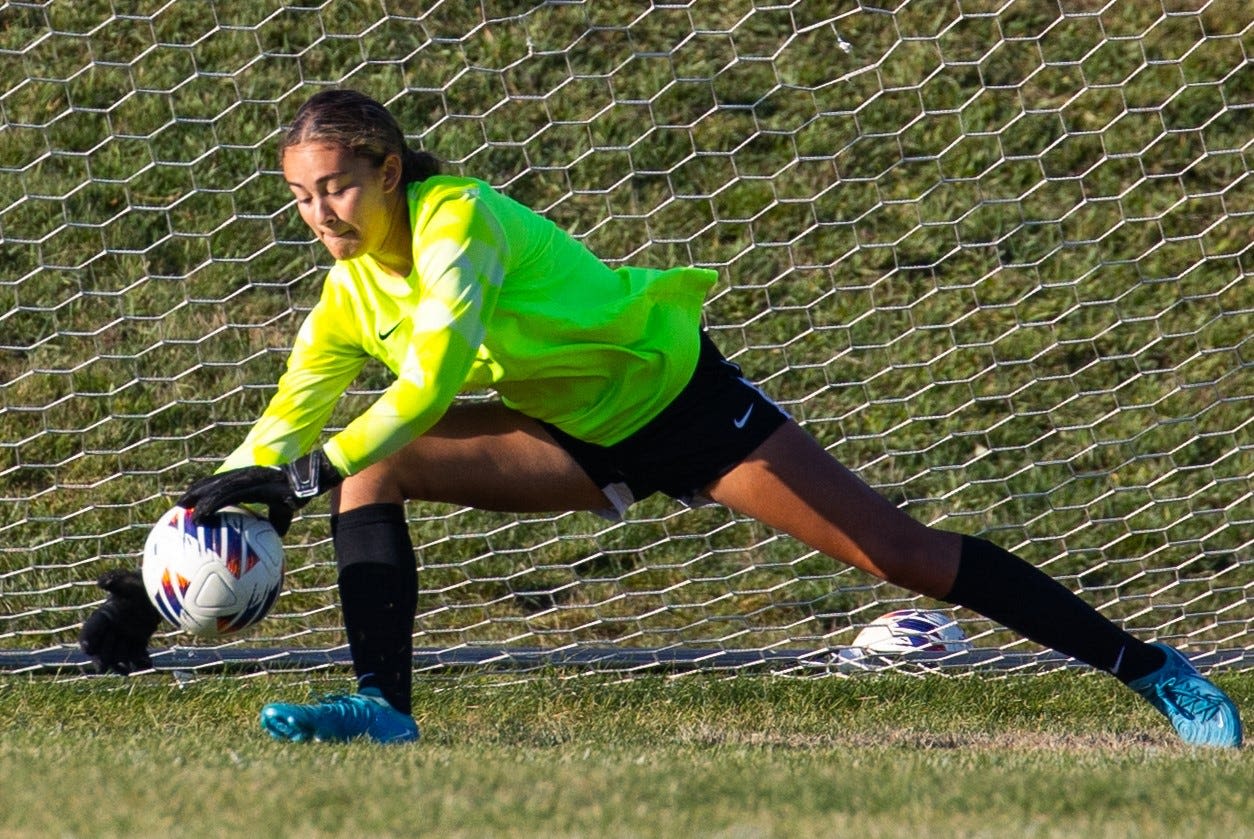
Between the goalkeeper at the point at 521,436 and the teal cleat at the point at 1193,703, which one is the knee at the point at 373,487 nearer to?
the goalkeeper at the point at 521,436

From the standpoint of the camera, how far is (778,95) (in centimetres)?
698

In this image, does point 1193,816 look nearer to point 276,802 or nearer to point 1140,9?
point 276,802

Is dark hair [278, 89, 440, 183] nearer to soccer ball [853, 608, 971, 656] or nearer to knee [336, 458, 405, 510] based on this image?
knee [336, 458, 405, 510]

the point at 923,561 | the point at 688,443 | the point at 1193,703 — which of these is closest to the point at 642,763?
the point at 688,443

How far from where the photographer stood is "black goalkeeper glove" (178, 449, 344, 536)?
3771mm

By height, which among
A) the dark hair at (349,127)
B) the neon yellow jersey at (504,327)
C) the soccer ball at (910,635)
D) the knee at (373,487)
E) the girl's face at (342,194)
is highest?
the dark hair at (349,127)

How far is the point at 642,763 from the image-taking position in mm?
3754

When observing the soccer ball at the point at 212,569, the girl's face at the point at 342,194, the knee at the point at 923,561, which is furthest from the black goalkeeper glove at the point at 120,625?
the knee at the point at 923,561

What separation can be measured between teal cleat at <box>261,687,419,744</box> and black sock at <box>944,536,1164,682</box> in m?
1.33

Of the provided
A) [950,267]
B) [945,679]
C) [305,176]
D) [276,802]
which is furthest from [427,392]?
[950,267]

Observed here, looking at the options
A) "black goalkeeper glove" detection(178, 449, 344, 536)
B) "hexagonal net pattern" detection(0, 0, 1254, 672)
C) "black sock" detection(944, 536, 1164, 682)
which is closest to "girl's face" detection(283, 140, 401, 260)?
"black goalkeeper glove" detection(178, 449, 344, 536)

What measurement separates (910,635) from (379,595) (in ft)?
6.21

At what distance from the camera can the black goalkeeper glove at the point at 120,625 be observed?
4055mm

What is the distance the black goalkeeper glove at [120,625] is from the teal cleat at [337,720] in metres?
0.38
